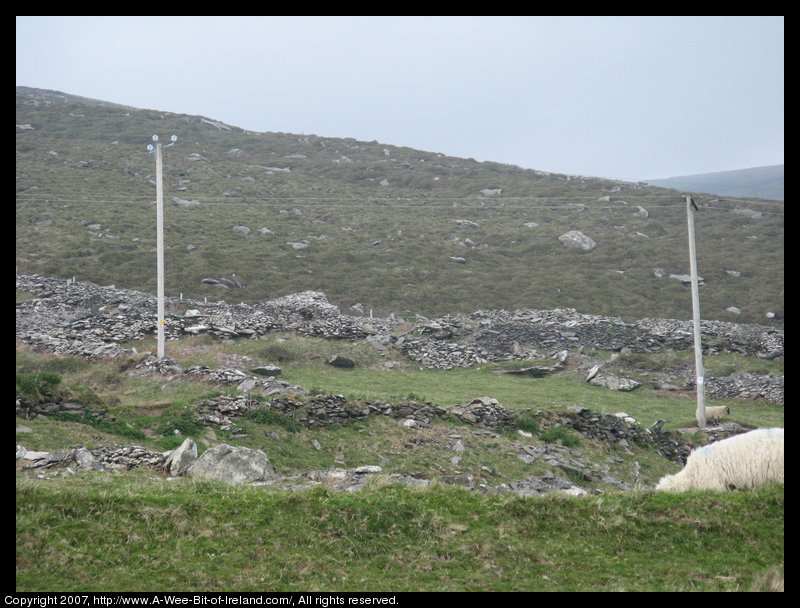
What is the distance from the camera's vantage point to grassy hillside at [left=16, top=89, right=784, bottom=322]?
45625 mm

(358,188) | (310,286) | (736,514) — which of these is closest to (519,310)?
(310,286)

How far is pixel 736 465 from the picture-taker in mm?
10484

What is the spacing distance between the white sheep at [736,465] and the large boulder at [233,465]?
7.25m

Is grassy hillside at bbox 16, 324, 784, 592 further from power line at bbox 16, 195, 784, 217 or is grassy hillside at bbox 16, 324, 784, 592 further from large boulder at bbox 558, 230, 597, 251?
large boulder at bbox 558, 230, 597, 251

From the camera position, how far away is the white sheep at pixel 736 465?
1029cm

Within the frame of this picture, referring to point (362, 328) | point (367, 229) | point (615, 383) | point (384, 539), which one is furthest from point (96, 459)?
point (367, 229)

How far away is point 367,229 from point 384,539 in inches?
2197

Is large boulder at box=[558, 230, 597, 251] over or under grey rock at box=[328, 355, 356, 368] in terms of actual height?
over

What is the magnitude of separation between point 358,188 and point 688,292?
4250 cm

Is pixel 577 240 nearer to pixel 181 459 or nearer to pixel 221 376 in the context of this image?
pixel 221 376

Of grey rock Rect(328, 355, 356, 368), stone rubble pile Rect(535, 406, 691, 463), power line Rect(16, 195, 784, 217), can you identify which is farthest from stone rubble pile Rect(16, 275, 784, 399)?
power line Rect(16, 195, 784, 217)

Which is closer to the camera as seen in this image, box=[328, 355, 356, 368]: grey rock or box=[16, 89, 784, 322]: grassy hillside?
box=[328, 355, 356, 368]: grey rock

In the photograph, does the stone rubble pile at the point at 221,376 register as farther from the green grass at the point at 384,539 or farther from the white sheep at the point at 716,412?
the white sheep at the point at 716,412

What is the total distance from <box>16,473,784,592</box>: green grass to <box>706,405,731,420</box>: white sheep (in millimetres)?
14179
